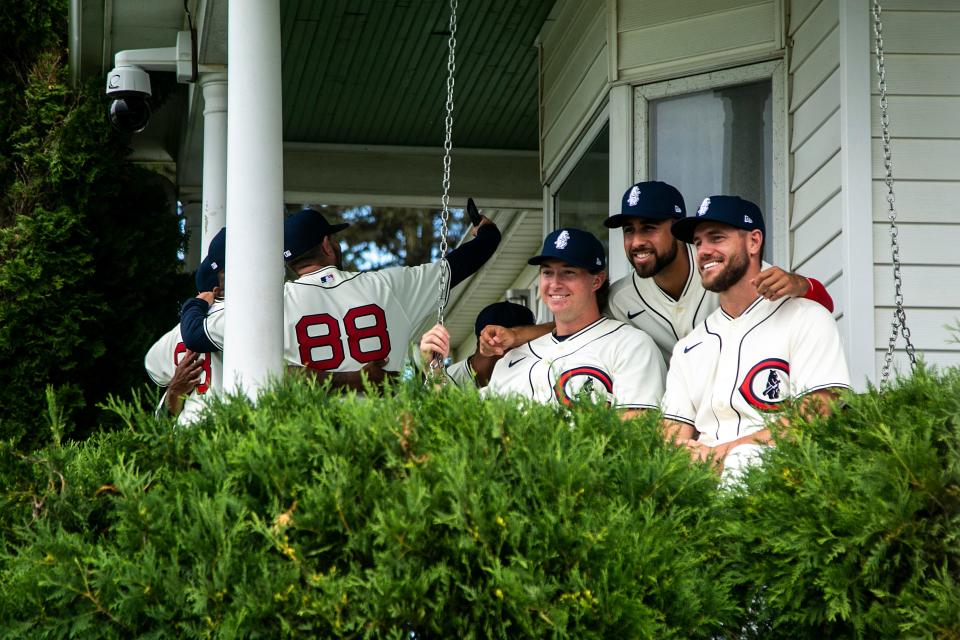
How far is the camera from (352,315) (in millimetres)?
5930

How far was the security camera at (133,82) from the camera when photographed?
7.95 meters

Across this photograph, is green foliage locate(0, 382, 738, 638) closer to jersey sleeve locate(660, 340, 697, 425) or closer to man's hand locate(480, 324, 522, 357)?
jersey sleeve locate(660, 340, 697, 425)

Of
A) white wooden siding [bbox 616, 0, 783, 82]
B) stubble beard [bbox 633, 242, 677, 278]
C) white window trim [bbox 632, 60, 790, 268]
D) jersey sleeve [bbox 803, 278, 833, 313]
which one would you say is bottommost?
jersey sleeve [bbox 803, 278, 833, 313]

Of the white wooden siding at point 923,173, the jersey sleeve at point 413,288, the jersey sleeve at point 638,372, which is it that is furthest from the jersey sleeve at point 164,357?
the white wooden siding at point 923,173

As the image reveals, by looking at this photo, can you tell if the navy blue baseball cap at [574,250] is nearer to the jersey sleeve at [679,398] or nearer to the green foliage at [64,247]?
the jersey sleeve at [679,398]

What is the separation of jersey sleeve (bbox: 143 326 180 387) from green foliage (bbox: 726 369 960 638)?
3895 mm

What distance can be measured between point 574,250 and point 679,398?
0.80 m

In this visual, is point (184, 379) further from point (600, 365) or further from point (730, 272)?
point (730, 272)

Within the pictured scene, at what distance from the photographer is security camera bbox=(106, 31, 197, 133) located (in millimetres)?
7945

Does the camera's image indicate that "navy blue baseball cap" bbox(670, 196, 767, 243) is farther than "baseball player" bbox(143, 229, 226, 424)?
No

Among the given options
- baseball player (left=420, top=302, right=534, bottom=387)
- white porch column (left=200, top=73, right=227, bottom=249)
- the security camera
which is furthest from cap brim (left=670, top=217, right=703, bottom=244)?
the security camera

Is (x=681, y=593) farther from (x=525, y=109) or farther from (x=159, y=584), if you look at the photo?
(x=525, y=109)

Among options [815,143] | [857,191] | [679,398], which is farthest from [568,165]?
[679,398]

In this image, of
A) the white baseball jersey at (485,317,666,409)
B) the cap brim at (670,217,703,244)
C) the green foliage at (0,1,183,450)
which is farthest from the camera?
the green foliage at (0,1,183,450)
